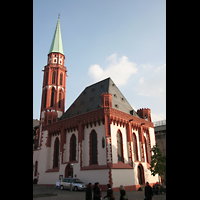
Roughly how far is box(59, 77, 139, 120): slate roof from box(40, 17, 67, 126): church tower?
16.6 feet

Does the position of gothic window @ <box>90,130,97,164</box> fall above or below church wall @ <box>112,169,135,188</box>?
above

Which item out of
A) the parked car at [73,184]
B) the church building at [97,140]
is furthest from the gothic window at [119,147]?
the parked car at [73,184]

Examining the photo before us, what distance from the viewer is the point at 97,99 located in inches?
1287

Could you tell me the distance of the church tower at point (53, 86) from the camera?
40.0m

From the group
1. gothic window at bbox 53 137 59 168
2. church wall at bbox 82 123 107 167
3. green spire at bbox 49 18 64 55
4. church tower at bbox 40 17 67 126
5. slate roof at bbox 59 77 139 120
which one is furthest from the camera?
green spire at bbox 49 18 64 55

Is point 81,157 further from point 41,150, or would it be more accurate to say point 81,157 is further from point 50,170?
point 41,150

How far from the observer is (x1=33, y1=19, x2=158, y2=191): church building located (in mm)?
25438

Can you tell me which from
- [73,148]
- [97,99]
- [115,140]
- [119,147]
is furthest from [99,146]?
[97,99]

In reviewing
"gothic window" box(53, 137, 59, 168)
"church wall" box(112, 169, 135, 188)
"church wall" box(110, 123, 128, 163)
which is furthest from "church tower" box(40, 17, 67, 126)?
"church wall" box(112, 169, 135, 188)

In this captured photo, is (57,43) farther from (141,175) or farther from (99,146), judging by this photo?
(141,175)

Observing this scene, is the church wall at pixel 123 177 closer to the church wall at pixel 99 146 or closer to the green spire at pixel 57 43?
the church wall at pixel 99 146

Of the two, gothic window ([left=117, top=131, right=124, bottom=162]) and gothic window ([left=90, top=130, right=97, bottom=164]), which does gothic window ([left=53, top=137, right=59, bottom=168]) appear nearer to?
gothic window ([left=90, top=130, right=97, bottom=164])
